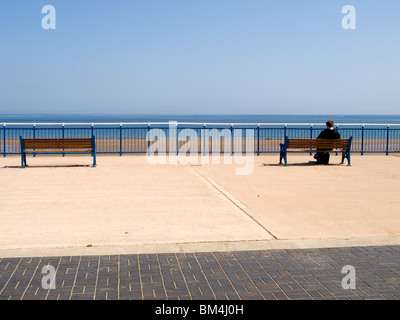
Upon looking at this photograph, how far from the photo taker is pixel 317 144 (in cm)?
1487

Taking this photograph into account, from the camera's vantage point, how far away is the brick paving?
14.8 ft

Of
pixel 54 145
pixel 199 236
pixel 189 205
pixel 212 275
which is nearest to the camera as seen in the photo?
pixel 212 275

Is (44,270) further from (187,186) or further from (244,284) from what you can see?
(187,186)

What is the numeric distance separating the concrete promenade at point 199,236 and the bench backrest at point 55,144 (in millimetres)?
2482

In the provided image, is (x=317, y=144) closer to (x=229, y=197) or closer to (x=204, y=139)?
(x=204, y=139)

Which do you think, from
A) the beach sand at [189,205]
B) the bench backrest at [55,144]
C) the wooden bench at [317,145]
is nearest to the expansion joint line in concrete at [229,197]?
the beach sand at [189,205]

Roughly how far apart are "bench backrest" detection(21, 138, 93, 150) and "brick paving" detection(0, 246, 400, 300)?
9.33 meters

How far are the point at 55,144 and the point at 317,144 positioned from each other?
7524 mm

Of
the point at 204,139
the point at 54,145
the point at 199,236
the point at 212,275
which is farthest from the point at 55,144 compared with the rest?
the point at 212,275

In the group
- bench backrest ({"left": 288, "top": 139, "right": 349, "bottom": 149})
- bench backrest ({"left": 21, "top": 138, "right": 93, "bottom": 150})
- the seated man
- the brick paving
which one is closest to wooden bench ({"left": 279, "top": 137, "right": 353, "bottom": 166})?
bench backrest ({"left": 288, "top": 139, "right": 349, "bottom": 149})

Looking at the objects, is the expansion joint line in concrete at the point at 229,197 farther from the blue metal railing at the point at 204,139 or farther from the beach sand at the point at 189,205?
the blue metal railing at the point at 204,139

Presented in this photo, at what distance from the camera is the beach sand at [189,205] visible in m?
6.59

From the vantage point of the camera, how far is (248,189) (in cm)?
1037

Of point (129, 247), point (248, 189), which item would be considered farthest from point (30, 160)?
point (129, 247)
